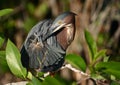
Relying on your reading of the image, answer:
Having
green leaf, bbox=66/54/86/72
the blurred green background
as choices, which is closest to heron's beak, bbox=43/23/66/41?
green leaf, bbox=66/54/86/72

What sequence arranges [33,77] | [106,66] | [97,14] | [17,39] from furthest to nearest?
[17,39] < [97,14] < [106,66] < [33,77]

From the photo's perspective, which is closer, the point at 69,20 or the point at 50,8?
the point at 69,20

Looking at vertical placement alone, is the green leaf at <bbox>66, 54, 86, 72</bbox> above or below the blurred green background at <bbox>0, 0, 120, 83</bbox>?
above

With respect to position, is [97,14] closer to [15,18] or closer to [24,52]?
[15,18]

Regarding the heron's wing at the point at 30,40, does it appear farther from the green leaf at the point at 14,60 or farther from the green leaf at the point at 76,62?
the green leaf at the point at 76,62

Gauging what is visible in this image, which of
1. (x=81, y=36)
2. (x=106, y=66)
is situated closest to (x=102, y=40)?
(x=81, y=36)

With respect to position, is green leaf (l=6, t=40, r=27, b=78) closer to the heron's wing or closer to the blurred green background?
the heron's wing

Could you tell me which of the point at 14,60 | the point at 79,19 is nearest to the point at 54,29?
the point at 14,60
